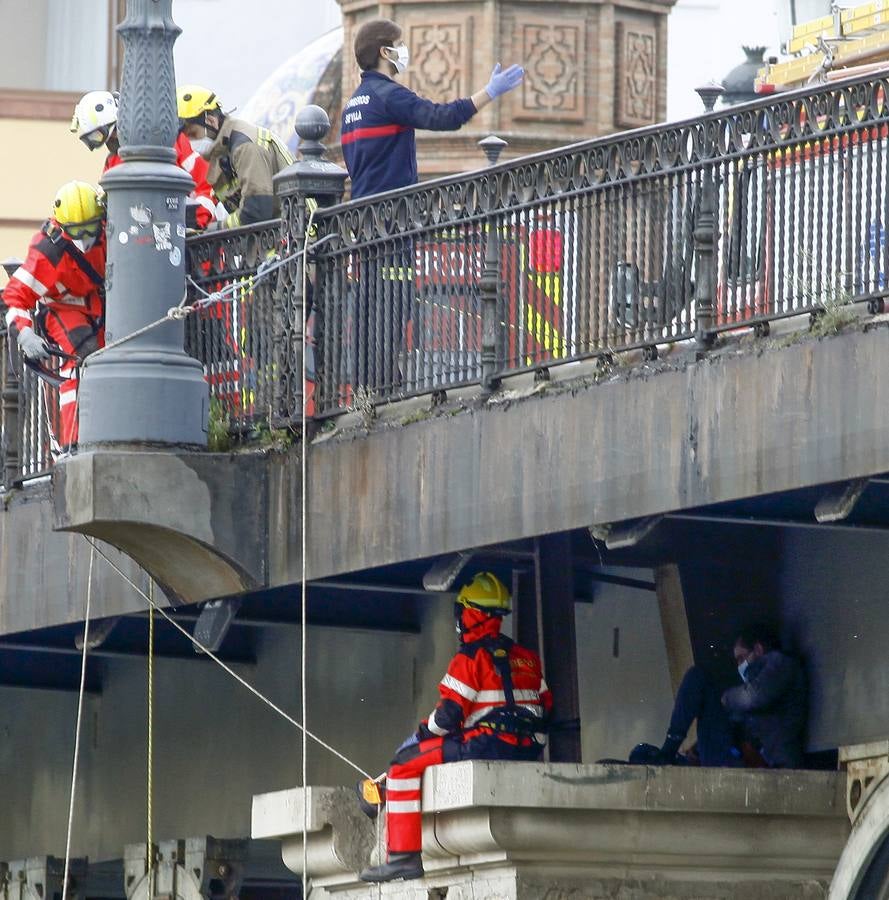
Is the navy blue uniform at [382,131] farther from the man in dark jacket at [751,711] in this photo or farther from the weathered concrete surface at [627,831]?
the weathered concrete surface at [627,831]

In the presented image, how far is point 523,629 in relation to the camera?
631 inches

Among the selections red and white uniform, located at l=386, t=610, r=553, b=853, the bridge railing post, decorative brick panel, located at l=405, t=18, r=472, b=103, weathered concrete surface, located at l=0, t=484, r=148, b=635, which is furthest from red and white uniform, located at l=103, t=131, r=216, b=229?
decorative brick panel, located at l=405, t=18, r=472, b=103

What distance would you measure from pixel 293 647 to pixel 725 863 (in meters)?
4.87

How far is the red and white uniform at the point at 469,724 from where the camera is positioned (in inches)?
573

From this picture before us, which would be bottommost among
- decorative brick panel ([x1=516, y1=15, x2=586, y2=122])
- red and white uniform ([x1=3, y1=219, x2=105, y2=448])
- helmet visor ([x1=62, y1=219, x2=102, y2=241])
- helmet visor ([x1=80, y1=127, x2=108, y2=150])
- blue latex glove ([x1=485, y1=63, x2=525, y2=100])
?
red and white uniform ([x1=3, y1=219, x2=105, y2=448])

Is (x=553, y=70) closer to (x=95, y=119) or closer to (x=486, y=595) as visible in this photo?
(x=95, y=119)

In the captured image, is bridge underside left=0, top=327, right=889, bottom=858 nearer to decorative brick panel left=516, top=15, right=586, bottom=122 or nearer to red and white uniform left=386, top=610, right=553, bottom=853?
red and white uniform left=386, top=610, right=553, bottom=853

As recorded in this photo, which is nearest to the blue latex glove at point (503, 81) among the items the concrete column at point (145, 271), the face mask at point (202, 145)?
the concrete column at point (145, 271)

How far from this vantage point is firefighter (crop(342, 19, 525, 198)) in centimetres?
1545

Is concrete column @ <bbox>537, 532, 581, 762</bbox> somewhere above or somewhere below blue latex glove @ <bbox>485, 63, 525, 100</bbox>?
below

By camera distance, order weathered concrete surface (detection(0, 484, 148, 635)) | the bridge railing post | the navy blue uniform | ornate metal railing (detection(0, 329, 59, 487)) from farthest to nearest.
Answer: ornate metal railing (detection(0, 329, 59, 487))
weathered concrete surface (detection(0, 484, 148, 635))
the bridge railing post
the navy blue uniform

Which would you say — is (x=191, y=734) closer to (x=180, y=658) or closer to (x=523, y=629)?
(x=180, y=658)

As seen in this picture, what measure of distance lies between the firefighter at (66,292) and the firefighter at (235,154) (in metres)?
0.69

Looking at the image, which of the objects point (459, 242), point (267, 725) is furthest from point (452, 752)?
point (267, 725)
